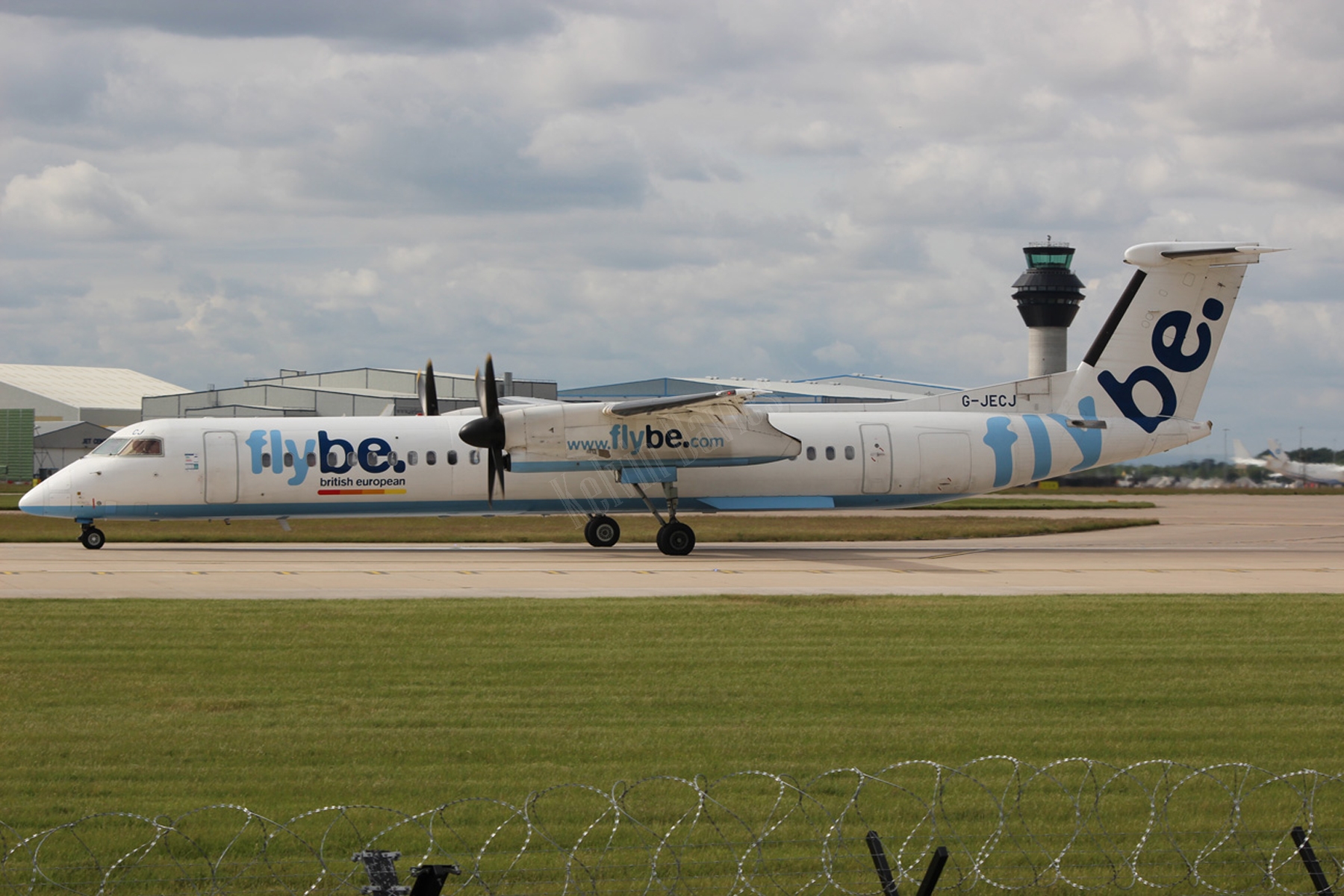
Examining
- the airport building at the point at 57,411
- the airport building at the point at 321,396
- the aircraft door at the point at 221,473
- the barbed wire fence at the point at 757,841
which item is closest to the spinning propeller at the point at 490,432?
the aircraft door at the point at 221,473

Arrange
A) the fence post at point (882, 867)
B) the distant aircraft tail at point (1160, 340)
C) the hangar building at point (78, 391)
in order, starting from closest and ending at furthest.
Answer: the fence post at point (882, 867) → the distant aircraft tail at point (1160, 340) → the hangar building at point (78, 391)

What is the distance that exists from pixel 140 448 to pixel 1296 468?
5901cm

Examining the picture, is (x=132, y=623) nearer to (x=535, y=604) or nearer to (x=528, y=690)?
(x=535, y=604)

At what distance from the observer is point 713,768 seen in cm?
965

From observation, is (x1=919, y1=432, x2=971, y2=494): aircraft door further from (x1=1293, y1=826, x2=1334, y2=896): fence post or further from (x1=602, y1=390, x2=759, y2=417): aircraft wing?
(x1=1293, y1=826, x2=1334, y2=896): fence post

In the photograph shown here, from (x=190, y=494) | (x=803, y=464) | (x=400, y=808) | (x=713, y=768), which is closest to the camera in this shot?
(x=400, y=808)

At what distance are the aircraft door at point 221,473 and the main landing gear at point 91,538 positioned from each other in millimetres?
2768

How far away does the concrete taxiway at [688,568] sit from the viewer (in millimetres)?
20875

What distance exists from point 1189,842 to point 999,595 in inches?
493

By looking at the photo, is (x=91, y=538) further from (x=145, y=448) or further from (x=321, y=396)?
(x=321, y=396)

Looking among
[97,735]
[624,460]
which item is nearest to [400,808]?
[97,735]

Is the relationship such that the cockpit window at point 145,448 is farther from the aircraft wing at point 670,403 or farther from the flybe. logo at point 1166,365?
the flybe. logo at point 1166,365

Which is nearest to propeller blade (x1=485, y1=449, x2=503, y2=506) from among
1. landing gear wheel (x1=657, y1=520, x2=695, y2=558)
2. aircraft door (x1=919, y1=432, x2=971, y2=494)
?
landing gear wheel (x1=657, y1=520, x2=695, y2=558)

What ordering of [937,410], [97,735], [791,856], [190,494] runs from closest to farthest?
[791,856]
[97,735]
[190,494]
[937,410]
